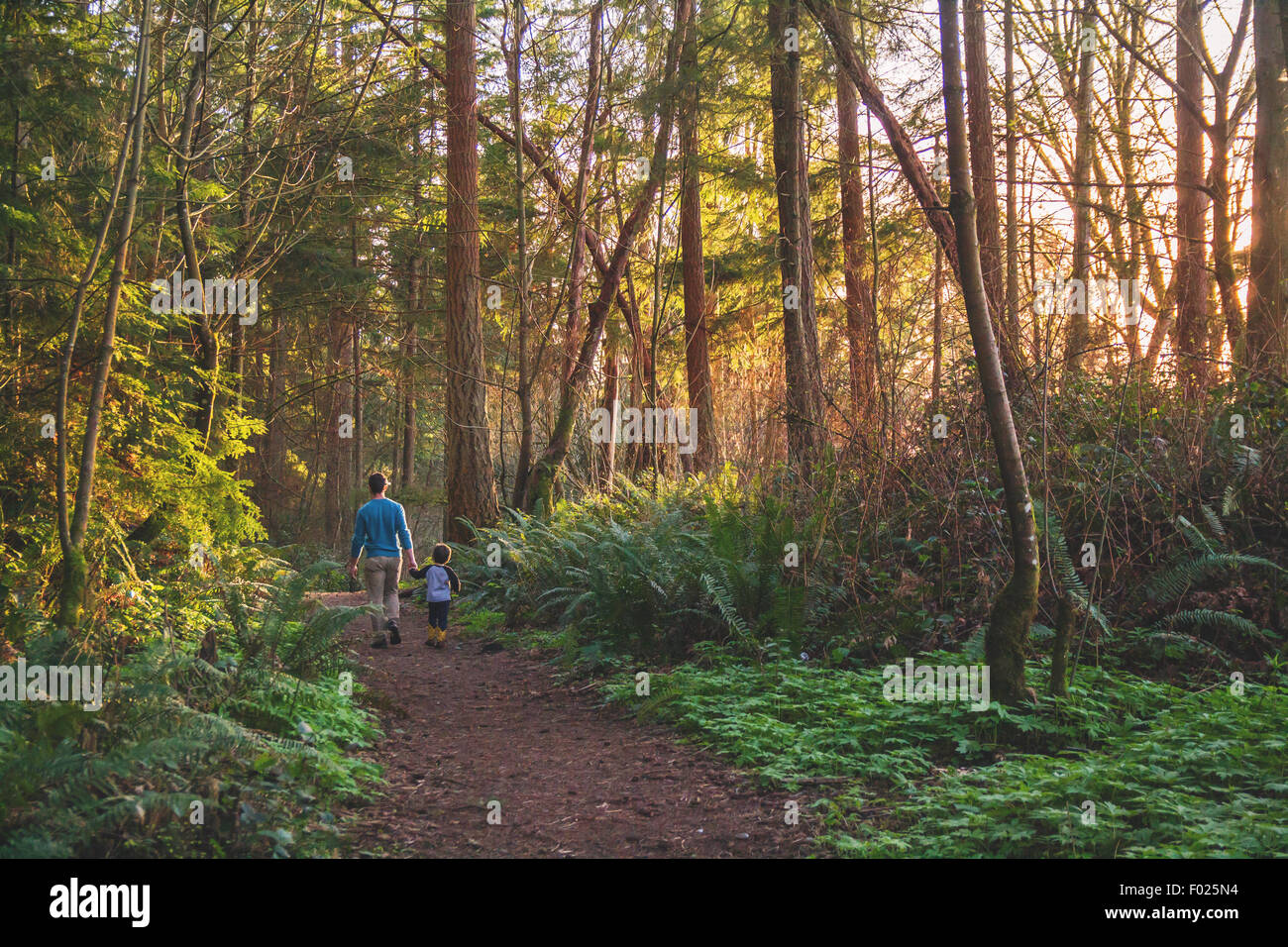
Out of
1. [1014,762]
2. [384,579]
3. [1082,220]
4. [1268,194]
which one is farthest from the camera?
[1082,220]

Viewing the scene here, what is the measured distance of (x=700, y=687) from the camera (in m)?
6.59

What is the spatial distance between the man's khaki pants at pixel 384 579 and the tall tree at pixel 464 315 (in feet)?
15.1

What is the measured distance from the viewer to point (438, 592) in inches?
372

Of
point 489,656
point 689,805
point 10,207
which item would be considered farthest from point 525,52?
point 689,805

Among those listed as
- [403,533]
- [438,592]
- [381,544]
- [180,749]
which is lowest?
[180,749]

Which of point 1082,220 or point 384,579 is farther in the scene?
point 1082,220

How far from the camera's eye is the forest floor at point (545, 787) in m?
4.21

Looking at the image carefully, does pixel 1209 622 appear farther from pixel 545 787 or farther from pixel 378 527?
pixel 378 527

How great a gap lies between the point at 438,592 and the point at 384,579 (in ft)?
1.92

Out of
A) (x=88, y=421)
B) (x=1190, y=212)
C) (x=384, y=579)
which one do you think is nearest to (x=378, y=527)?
(x=384, y=579)

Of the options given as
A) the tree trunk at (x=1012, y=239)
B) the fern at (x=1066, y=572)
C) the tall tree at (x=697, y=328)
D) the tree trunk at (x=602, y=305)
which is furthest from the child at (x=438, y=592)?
the tall tree at (x=697, y=328)

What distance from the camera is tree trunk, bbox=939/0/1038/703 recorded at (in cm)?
520

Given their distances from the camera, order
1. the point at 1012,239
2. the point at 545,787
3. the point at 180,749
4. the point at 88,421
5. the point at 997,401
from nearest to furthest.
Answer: the point at 180,749, the point at 545,787, the point at 997,401, the point at 88,421, the point at 1012,239
